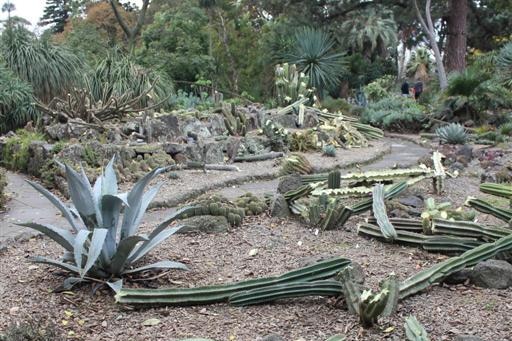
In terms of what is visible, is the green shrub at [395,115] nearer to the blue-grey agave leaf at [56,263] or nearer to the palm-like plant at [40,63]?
the palm-like plant at [40,63]

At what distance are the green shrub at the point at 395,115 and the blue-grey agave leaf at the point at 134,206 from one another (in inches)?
481

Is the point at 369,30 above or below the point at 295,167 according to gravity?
above

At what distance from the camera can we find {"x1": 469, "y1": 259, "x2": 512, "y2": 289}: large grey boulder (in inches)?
155

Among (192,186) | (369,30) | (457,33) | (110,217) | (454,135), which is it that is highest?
(369,30)

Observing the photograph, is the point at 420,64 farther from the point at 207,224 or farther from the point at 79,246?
the point at 79,246

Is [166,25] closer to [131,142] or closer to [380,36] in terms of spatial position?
[380,36]

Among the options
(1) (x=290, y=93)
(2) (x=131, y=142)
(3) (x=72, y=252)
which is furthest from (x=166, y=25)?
(3) (x=72, y=252)

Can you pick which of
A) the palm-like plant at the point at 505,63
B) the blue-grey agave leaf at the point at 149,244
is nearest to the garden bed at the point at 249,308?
the blue-grey agave leaf at the point at 149,244

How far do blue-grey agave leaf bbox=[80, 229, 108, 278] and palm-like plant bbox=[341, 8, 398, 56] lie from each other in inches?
826

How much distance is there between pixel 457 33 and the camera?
20.8 metres

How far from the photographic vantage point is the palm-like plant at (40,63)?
572 inches

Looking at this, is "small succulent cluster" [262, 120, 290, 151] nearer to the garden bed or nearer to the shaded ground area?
the shaded ground area

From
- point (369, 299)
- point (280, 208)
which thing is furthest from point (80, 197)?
point (280, 208)

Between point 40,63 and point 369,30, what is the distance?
1373cm
